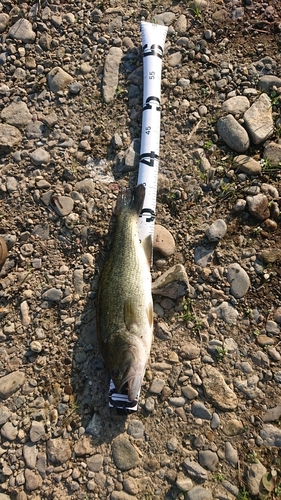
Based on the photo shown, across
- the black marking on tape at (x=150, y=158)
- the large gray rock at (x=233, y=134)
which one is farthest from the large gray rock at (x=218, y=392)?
the large gray rock at (x=233, y=134)

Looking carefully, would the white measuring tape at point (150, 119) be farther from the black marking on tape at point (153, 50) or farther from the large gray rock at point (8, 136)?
the large gray rock at point (8, 136)

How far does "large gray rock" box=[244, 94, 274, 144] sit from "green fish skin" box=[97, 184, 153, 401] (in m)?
1.74

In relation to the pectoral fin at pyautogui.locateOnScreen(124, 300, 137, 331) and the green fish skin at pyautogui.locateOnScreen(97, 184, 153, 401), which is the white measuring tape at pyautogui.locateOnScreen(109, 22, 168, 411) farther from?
the pectoral fin at pyautogui.locateOnScreen(124, 300, 137, 331)

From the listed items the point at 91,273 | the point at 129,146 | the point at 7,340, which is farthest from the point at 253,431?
the point at 129,146

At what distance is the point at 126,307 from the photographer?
433 centimetres

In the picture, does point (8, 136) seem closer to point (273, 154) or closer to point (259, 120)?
point (259, 120)

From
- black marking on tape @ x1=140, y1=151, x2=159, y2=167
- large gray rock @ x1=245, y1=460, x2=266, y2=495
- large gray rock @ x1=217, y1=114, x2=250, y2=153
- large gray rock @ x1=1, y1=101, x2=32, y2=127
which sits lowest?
large gray rock @ x1=245, y1=460, x2=266, y2=495

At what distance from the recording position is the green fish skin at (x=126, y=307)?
4.18 m

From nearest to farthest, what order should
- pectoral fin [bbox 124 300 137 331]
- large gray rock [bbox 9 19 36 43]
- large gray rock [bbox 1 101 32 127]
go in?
pectoral fin [bbox 124 300 137 331], large gray rock [bbox 1 101 32 127], large gray rock [bbox 9 19 36 43]

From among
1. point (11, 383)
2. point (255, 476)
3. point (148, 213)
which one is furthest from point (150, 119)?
point (255, 476)

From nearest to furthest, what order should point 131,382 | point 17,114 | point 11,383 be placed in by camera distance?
point 131,382 → point 11,383 → point 17,114

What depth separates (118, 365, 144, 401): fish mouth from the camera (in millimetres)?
4137

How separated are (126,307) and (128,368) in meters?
0.61

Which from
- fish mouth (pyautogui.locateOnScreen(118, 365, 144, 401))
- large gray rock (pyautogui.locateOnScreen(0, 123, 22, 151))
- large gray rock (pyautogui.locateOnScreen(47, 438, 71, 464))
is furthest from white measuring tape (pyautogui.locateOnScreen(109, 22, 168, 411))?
large gray rock (pyautogui.locateOnScreen(47, 438, 71, 464))
